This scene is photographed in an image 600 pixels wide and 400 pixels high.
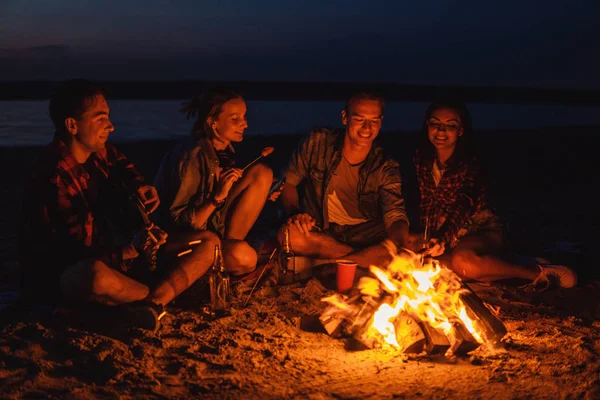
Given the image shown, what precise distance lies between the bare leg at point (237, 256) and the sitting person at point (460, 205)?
4.61ft

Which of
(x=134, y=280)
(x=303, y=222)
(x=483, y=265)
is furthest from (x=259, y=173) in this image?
(x=483, y=265)

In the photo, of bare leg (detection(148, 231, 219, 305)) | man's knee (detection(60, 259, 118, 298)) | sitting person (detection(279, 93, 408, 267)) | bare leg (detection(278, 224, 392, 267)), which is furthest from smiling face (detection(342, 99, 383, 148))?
man's knee (detection(60, 259, 118, 298))

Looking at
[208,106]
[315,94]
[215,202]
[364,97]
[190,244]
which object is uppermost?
[315,94]

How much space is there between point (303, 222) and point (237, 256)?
22.8 inches

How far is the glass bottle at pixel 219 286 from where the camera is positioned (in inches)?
183

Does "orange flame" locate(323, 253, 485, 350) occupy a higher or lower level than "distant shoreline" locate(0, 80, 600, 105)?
lower

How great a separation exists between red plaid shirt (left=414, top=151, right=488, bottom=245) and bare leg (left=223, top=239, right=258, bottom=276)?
150 cm

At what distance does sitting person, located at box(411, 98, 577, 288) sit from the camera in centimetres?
530

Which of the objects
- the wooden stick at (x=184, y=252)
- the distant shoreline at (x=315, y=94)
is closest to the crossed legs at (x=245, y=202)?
the wooden stick at (x=184, y=252)

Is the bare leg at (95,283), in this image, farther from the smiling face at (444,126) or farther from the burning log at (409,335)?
the smiling face at (444,126)

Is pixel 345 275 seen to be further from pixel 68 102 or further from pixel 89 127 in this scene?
pixel 68 102

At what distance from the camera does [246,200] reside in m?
5.30

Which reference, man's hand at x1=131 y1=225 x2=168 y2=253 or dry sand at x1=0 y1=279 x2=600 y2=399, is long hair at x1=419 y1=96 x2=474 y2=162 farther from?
man's hand at x1=131 y1=225 x2=168 y2=253

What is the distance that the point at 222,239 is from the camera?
5305mm
